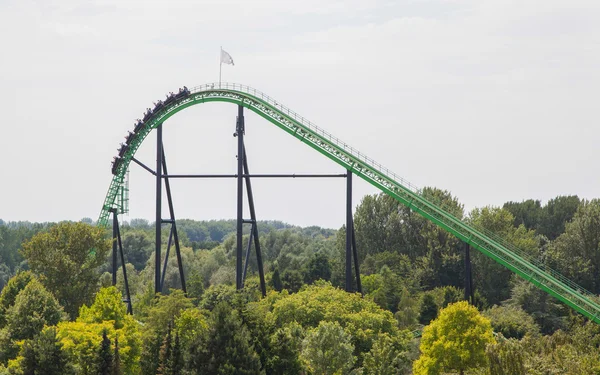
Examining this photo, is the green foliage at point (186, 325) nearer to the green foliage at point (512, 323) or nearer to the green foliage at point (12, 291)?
the green foliage at point (12, 291)

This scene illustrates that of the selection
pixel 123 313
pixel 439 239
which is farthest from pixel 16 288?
pixel 439 239

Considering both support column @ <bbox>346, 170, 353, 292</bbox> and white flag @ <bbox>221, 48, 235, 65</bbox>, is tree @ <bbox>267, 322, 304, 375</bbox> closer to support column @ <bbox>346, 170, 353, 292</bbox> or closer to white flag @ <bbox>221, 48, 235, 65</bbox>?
support column @ <bbox>346, 170, 353, 292</bbox>

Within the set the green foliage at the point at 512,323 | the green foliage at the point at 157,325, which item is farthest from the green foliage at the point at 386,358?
the green foliage at the point at 512,323

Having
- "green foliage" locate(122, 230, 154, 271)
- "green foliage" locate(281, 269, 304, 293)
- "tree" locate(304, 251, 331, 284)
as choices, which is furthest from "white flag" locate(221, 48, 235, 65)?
"green foliage" locate(122, 230, 154, 271)

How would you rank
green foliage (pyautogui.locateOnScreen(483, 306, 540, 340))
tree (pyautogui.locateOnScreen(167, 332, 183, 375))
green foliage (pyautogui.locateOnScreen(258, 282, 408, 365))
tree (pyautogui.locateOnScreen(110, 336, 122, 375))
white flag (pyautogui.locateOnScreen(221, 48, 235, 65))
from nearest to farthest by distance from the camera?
1. tree (pyautogui.locateOnScreen(167, 332, 183, 375))
2. tree (pyautogui.locateOnScreen(110, 336, 122, 375))
3. green foliage (pyautogui.locateOnScreen(258, 282, 408, 365))
4. white flag (pyautogui.locateOnScreen(221, 48, 235, 65))
5. green foliage (pyautogui.locateOnScreen(483, 306, 540, 340))

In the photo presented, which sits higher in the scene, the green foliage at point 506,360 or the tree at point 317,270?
the tree at point 317,270

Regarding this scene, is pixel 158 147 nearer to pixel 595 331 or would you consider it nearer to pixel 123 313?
pixel 123 313

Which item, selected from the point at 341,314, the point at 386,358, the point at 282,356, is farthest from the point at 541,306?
the point at 282,356
